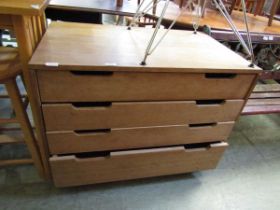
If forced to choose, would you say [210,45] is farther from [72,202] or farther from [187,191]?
[72,202]

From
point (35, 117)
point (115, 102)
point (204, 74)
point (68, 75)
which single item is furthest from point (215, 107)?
point (35, 117)

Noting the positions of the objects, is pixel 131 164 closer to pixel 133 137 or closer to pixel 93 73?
pixel 133 137

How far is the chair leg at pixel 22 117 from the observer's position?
77cm

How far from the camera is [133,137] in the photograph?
901mm

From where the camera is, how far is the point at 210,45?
0.99 m

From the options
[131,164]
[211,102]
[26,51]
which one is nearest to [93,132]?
[131,164]

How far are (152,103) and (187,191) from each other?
2.02ft

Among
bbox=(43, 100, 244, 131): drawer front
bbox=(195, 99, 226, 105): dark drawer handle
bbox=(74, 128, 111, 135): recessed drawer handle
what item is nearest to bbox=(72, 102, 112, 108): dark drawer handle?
bbox=(43, 100, 244, 131): drawer front

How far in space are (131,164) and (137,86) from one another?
0.41 metres

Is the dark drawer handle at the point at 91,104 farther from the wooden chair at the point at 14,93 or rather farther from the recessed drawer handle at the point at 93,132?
the wooden chair at the point at 14,93

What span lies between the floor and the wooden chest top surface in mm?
698

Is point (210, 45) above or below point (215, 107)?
above

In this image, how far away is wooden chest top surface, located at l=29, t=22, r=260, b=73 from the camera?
662mm

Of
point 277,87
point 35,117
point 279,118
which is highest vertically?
point 35,117
